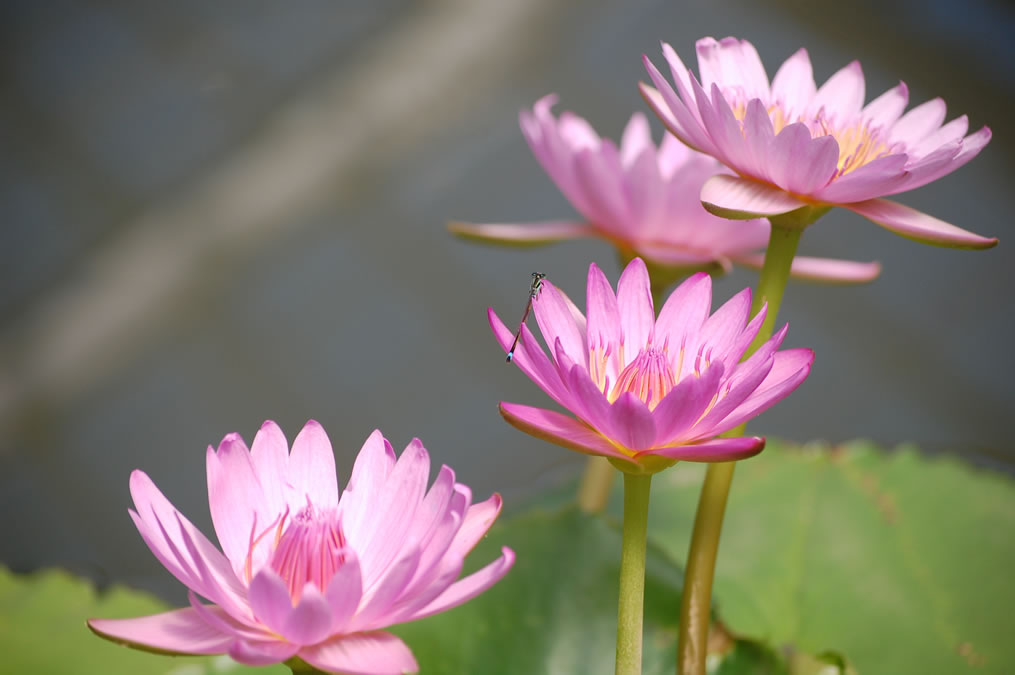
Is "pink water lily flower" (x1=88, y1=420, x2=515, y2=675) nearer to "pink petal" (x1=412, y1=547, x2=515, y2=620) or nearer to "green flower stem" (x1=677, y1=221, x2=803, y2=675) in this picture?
"pink petal" (x1=412, y1=547, x2=515, y2=620)

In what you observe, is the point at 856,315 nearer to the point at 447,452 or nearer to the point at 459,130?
the point at 447,452

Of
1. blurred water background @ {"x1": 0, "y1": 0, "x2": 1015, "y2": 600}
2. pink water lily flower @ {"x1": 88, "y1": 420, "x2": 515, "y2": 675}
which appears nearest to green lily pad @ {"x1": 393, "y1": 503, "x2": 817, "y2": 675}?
pink water lily flower @ {"x1": 88, "y1": 420, "x2": 515, "y2": 675}

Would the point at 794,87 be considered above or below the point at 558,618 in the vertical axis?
above

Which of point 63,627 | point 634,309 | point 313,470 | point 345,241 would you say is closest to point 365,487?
point 313,470

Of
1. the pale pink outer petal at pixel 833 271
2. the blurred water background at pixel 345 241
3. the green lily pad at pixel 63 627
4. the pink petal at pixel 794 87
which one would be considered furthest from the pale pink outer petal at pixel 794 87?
the blurred water background at pixel 345 241

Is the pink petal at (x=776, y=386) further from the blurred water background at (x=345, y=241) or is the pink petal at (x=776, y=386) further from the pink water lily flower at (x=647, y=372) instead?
the blurred water background at (x=345, y=241)

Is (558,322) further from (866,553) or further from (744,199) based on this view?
(866,553)
